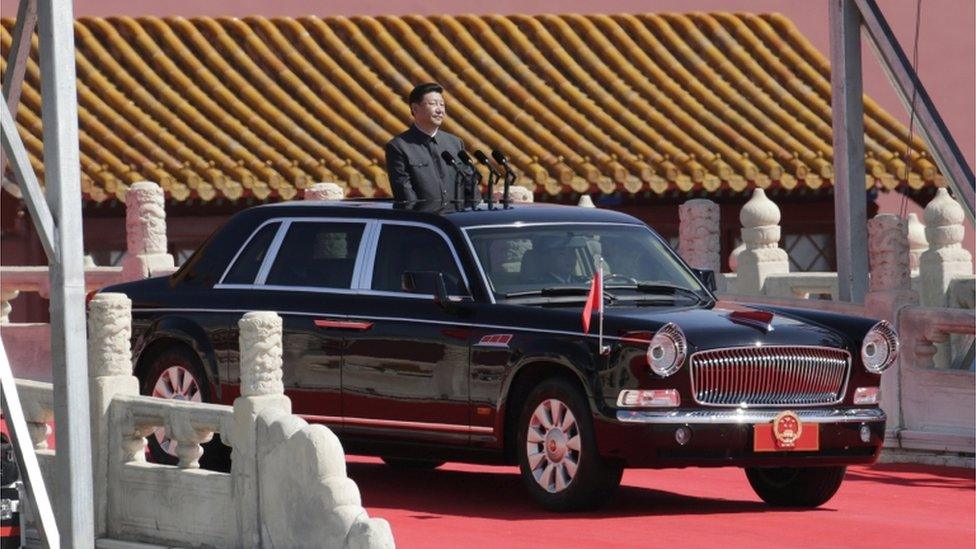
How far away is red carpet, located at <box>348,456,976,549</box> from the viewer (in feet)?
44.5

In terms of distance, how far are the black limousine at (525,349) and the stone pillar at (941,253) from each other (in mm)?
8165

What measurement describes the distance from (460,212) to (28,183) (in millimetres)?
3259

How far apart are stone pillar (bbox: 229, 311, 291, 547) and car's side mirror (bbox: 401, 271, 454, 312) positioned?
7.15 feet

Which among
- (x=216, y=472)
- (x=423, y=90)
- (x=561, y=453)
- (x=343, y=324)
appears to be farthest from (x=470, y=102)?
(x=216, y=472)

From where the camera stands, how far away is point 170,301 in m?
16.1

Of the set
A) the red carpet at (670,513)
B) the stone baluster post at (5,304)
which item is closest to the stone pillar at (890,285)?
the red carpet at (670,513)

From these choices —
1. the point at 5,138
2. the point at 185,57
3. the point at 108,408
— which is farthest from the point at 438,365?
the point at 185,57

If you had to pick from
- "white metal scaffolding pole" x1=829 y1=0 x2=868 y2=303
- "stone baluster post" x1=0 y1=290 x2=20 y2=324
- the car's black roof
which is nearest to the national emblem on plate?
the car's black roof

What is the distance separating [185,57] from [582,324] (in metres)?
15.5

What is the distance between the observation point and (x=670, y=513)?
1462 centimetres

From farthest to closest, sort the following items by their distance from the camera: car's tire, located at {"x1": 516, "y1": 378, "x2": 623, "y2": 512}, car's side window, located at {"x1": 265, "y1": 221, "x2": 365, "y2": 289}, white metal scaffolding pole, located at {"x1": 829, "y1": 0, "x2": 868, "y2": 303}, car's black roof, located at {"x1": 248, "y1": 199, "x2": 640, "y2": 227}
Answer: white metal scaffolding pole, located at {"x1": 829, "y1": 0, "x2": 868, "y2": 303} → car's side window, located at {"x1": 265, "y1": 221, "x2": 365, "y2": 289} → car's black roof, located at {"x1": 248, "y1": 199, "x2": 640, "y2": 227} → car's tire, located at {"x1": 516, "y1": 378, "x2": 623, "y2": 512}

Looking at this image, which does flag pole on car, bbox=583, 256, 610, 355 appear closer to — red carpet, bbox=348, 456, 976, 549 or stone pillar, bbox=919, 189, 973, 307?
red carpet, bbox=348, 456, 976, 549

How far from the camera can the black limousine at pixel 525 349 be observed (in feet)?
46.5

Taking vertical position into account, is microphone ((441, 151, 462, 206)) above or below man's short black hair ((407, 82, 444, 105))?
below
